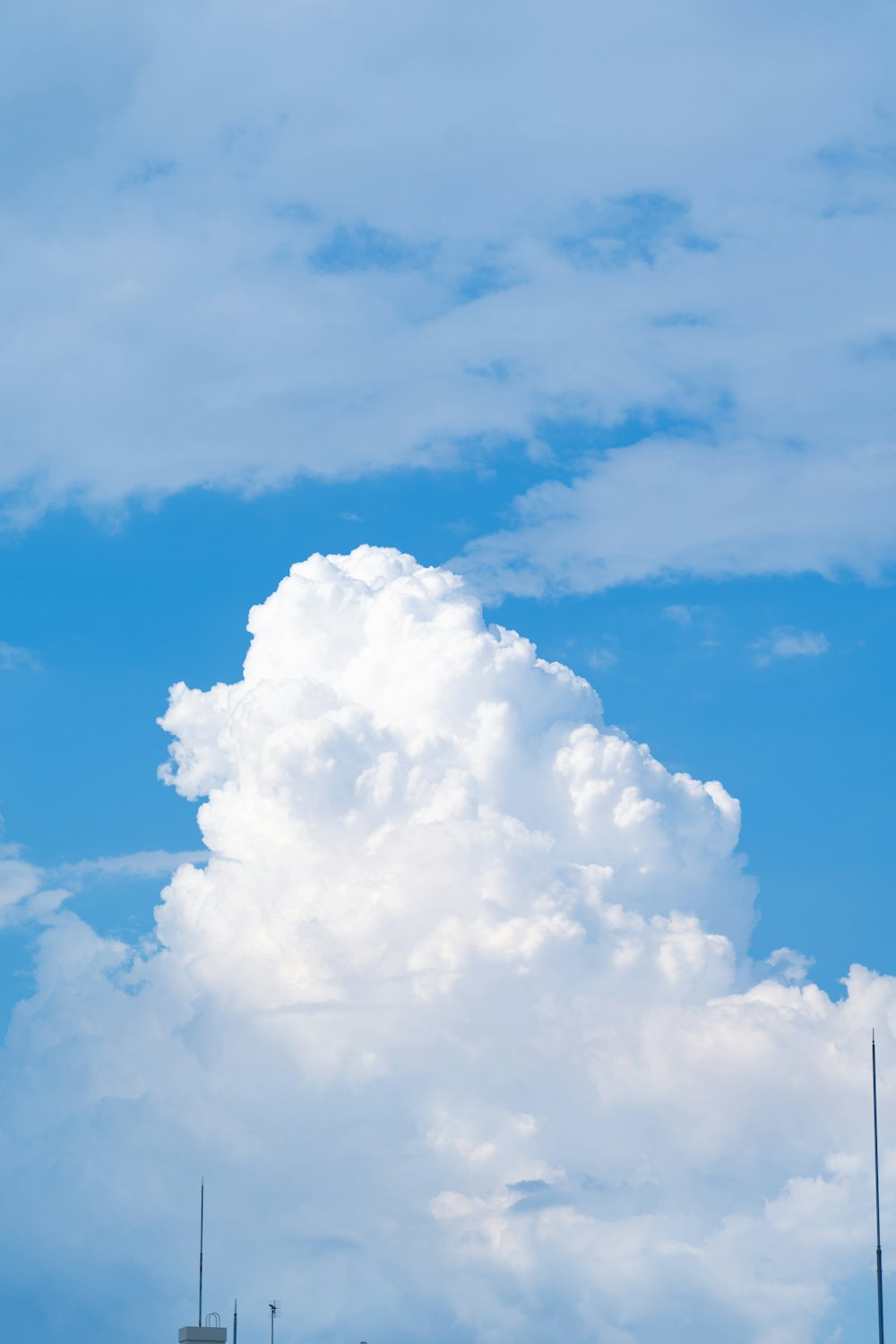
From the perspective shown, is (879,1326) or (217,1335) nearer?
(879,1326)

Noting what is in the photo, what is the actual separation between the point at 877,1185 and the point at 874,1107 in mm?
4186

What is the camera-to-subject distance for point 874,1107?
77875mm

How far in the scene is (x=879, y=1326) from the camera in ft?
243

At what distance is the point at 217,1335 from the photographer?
120750 mm

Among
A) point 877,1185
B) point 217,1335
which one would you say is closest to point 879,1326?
point 877,1185

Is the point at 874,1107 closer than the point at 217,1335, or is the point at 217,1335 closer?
the point at 874,1107

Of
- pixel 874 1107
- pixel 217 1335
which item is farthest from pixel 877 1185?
pixel 217 1335

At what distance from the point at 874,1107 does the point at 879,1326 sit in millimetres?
11160

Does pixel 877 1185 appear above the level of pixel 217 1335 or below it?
above

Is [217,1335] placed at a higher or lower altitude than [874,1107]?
lower

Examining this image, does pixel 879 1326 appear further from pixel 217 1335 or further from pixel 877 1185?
pixel 217 1335

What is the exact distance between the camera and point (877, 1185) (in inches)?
3041

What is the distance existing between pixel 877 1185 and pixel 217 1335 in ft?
224

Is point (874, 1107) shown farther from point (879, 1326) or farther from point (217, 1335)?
point (217, 1335)
